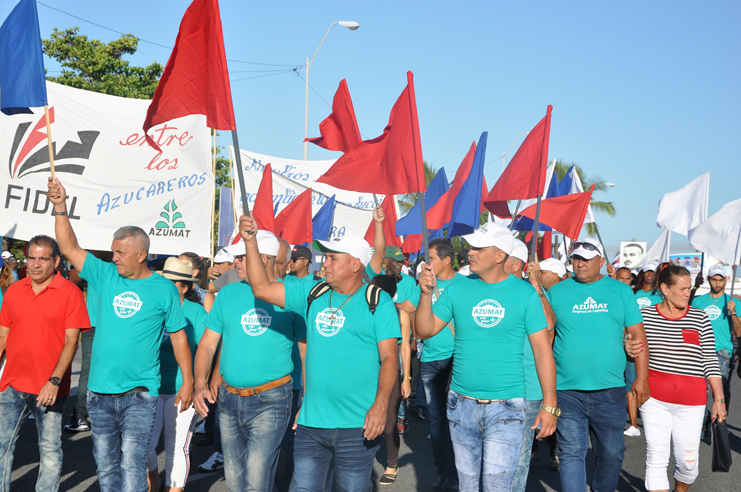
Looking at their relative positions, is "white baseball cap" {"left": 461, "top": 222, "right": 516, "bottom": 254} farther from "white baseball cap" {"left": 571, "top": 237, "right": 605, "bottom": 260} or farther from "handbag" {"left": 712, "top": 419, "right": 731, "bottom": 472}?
"handbag" {"left": 712, "top": 419, "right": 731, "bottom": 472}

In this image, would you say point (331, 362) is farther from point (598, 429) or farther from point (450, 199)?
point (450, 199)

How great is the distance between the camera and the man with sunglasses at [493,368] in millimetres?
3932

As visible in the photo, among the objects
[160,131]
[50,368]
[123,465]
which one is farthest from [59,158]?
[123,465]

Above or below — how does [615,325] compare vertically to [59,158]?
below

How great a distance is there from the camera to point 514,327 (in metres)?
3.98

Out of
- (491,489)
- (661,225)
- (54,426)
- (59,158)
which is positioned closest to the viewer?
(491,489)

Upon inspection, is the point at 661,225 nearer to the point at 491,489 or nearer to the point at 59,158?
the point at 491,489

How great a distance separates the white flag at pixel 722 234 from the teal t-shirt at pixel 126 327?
7569 mm

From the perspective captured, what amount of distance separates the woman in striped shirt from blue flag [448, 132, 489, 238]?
310 centimetres

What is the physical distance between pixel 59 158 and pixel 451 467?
661cm

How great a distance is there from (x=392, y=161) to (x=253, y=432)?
2.46 m

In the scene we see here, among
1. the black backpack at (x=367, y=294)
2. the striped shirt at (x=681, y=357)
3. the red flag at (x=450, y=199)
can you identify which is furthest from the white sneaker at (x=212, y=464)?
Result: the red flag at (x=450, y=199)

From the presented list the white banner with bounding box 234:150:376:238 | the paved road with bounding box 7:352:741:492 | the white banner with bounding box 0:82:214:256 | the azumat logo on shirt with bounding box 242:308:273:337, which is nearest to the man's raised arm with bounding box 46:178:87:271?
the azumat logo on shirt with bounding box 242:308:273:337

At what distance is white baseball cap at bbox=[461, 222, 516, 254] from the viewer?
4.09 meters
